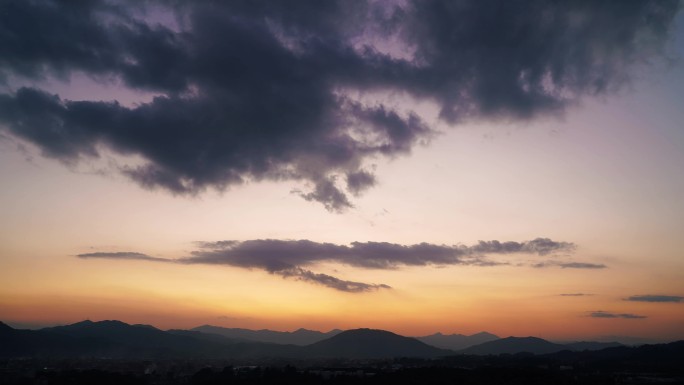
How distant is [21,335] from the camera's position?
586 feet

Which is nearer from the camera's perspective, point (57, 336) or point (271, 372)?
point (271, 372)

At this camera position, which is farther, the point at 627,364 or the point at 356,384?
the point at 627,364

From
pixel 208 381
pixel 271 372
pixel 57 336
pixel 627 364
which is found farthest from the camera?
pixel 57 336

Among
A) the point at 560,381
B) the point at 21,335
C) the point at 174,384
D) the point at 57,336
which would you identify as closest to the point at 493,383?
the point at 560,381

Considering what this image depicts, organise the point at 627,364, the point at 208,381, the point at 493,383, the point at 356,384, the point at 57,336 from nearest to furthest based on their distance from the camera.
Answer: the point at 493,383 → the point at 356,384 → the point at 208,381 → the point at 627,364 → the point at 57,336

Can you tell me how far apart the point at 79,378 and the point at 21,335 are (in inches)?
4250

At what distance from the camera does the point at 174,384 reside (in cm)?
9556

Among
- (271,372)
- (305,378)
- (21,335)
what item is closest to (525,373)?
(305,378)

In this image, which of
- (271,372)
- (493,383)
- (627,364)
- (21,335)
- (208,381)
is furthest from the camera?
(21,335)

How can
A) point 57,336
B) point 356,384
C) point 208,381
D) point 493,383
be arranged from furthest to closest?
1. point 57,336
2. point 208,381
3. point 356,384
4. point 493,383

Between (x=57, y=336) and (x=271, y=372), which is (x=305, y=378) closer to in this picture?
(x=271, y=372)

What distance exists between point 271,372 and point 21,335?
12207 cm

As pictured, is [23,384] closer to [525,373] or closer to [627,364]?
[525,373]

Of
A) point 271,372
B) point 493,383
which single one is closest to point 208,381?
point 271,372
